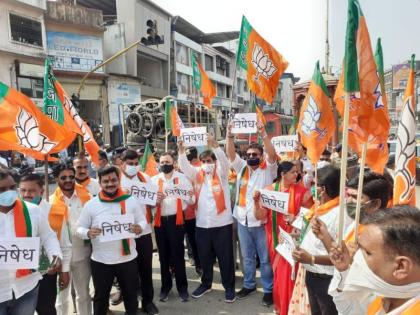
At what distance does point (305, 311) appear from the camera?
2967 mm

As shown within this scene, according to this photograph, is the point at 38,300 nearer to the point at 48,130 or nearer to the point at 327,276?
the point at 48,130

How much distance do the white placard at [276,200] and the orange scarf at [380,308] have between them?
2.09 metres

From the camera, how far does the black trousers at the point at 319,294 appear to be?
2.61m

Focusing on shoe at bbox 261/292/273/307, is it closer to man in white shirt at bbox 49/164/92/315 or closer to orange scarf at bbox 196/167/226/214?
orange scarf at bbox 196/167/226/214

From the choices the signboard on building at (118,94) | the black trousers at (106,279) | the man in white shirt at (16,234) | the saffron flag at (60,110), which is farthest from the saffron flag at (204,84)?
the signboard on building at (118,94)

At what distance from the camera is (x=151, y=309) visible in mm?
4074

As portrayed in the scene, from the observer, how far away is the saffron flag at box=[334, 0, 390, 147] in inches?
82.6

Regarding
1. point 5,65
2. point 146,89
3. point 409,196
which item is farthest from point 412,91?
point 146,89

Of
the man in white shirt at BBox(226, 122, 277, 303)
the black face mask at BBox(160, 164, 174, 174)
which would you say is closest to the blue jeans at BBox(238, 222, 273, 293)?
the man in white shirt at BBox(226, 122, 277, 303)

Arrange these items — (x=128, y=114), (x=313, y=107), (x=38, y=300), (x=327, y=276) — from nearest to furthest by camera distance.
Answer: (x=327, y=276) < (x=38, y=300) < (x=313, y=107) < (x=128, y=114)

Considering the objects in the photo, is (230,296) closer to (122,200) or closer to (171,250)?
(171,250)

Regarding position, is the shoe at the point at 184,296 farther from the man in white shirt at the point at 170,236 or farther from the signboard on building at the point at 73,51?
the signboard on building at the point at 73,51

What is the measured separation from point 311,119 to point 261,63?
1422 millimetres

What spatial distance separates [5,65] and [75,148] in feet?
17.5
